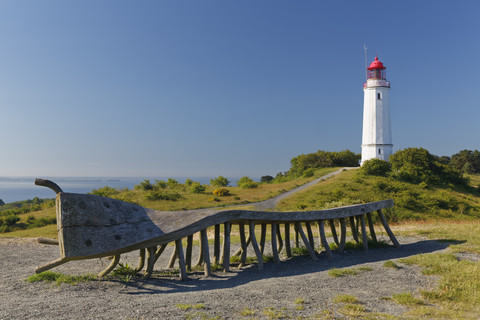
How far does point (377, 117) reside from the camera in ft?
145

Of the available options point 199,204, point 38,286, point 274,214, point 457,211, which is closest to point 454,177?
point 457,211

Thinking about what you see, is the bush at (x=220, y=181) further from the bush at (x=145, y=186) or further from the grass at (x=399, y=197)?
the grass at (x=399, y=197)

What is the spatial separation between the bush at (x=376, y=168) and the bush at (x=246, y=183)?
45.9 ft

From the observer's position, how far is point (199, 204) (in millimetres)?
31656

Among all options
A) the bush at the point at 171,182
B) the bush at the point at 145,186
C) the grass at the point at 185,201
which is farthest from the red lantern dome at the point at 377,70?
the bush at the point at 145,186

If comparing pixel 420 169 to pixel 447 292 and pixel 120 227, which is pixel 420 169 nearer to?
pixel 447 292

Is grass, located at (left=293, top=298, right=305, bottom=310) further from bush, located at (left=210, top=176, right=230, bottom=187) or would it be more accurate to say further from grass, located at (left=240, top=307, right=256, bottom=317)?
bush, located at (left=210, top=176, right=230, bottom=187)

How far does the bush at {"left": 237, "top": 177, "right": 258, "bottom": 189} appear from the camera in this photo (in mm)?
44281

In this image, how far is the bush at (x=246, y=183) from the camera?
44281 mm

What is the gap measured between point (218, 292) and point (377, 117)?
42.0 meters

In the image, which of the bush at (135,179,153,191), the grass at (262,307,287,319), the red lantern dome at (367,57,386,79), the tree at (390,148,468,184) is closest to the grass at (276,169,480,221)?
the tree at (390,148,468,184)

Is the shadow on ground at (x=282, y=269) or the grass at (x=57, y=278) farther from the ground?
the grass at (x=57, y=278)

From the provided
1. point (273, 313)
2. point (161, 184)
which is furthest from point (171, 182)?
point (273, 313)

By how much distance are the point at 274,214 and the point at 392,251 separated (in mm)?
5947
